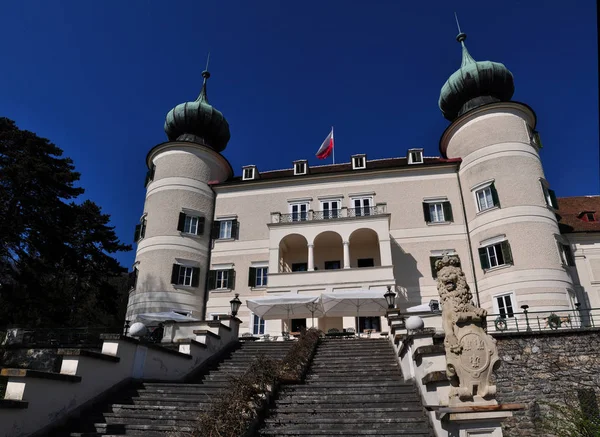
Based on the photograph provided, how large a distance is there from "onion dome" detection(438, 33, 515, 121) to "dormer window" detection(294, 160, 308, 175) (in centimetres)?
1044

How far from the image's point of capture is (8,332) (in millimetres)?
14648

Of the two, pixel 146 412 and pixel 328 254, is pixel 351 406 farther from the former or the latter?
pixel 328 254

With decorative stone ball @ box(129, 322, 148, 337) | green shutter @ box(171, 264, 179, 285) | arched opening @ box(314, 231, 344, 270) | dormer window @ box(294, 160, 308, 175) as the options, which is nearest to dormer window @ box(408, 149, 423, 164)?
dormer window @ box(294, 160, 308, 175)

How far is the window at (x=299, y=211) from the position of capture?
997 inches

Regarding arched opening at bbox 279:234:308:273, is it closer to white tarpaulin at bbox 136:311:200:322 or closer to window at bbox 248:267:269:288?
Result: window at bbox 248:267:269:288

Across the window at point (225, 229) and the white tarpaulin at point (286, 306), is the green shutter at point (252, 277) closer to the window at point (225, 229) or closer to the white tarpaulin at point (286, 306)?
the window at point (225, 229)

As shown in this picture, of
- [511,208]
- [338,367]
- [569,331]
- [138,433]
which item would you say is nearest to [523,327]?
[569,331]

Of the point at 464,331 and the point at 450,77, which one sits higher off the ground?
the point at 450,77

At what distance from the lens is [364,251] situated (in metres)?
25.1

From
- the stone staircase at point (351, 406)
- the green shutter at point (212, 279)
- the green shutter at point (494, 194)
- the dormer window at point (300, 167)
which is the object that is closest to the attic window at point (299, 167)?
the dormer window at point (300, 167)

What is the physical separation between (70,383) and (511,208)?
21562 millimetres

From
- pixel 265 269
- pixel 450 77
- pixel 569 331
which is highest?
pixel 450 77

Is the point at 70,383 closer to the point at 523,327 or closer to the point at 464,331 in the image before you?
the point at 464,331

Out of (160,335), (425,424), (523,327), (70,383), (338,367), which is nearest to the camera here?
(425,424)
